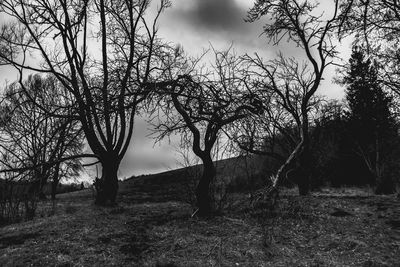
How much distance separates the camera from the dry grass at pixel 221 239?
5.81 metres

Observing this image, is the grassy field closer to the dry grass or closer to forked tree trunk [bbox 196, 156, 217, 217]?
the dry grass

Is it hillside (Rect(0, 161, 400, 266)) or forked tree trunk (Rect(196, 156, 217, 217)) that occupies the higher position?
forked tree trunk (Rect(196, 156, 217, 217))

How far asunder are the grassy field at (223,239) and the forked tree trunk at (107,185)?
3089 millimetres

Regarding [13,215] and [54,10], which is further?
[54,10]

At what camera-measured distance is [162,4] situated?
14.0 metres

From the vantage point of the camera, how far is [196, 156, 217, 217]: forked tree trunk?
8.28 metres

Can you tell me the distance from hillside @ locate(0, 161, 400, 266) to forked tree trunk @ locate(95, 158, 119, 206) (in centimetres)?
310

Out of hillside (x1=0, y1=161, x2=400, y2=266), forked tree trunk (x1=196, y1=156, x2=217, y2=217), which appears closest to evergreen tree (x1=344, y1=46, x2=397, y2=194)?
hillside (x1=0, y1=161, x2=400, y2=266)

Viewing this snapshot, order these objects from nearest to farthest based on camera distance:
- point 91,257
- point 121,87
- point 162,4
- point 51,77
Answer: point 121,87, point 91,257, point 162,4, point 51,77

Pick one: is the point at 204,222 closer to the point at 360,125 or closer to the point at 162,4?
the point at 162,4

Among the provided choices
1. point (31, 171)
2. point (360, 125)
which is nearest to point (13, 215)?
point (31, 171)

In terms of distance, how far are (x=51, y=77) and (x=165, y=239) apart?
1568 centimetres

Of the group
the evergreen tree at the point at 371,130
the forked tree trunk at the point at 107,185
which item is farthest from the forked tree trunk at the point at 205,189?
the evergreen tree at the point at 371,130

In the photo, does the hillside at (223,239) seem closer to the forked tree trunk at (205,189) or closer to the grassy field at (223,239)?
the grassy field at (223,239)
